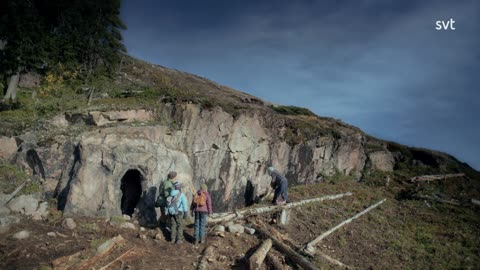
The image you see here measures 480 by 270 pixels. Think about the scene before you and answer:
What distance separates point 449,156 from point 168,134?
3041cm

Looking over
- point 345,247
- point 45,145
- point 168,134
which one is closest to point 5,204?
point 45,145

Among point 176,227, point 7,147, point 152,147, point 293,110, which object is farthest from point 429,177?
point 7,147

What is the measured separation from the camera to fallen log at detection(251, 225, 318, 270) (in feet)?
39.2

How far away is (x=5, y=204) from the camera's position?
1309 cm

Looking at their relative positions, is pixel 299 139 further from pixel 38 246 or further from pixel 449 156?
pixel 449 156

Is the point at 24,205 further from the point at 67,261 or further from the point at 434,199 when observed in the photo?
the point at 434,199

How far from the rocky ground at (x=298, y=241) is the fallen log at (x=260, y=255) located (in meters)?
0.40

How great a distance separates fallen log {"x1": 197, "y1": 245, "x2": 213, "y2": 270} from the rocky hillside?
12.1 feet

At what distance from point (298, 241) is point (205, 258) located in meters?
4.61

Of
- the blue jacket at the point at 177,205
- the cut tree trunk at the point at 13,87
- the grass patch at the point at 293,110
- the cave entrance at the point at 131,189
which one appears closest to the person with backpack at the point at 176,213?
the blue jacket at the point at 177,205

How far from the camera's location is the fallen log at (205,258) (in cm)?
1127

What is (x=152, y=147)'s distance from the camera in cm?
1625

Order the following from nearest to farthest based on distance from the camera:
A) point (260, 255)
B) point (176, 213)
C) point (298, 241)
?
point (260, 255) < point (176, 213) < point (298, 241)

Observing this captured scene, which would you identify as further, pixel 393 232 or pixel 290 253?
pixel 393 232
